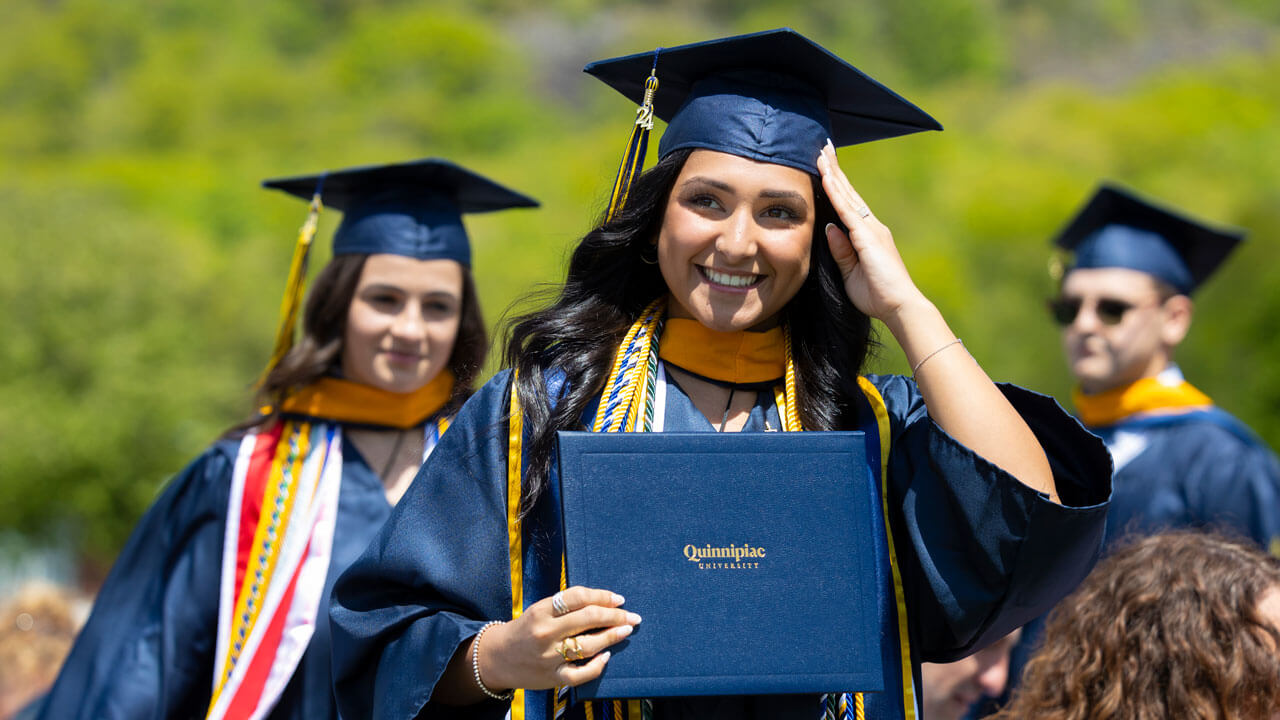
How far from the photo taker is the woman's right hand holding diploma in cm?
189

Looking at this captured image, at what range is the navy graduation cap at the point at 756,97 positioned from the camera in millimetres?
2262

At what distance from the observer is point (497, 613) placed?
2189 millimetres

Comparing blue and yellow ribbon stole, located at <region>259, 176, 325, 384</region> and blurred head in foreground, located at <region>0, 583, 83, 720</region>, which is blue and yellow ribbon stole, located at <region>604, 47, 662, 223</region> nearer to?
blue and yellow ribbon stole, located at <region>259, 176, 325, 384</region>

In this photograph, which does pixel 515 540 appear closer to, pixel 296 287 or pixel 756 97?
pixel 756 97

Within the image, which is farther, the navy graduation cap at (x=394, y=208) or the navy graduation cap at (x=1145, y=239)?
the navy graduation cap at (x=1145, y=239)

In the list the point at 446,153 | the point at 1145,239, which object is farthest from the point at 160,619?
the point at 446,153

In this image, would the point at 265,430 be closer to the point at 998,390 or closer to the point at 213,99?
the point at 998,390

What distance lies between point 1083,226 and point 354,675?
4183 mm

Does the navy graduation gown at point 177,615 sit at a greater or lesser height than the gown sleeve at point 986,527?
lesser

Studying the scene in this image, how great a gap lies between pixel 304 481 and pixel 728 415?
179 cm

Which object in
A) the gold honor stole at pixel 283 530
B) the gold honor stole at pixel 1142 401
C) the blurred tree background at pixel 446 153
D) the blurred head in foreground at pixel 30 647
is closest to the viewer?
the gold honor stole at pixel 283 530

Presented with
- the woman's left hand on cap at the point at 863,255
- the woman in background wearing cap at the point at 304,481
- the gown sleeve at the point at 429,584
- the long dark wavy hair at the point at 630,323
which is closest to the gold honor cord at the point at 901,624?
the long dark wavy hair at the point at 630,323

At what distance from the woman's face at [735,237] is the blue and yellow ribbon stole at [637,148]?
0.14 m

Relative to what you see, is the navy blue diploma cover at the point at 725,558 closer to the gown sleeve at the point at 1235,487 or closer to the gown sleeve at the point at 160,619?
the gown sleeve at the point at 160,619
